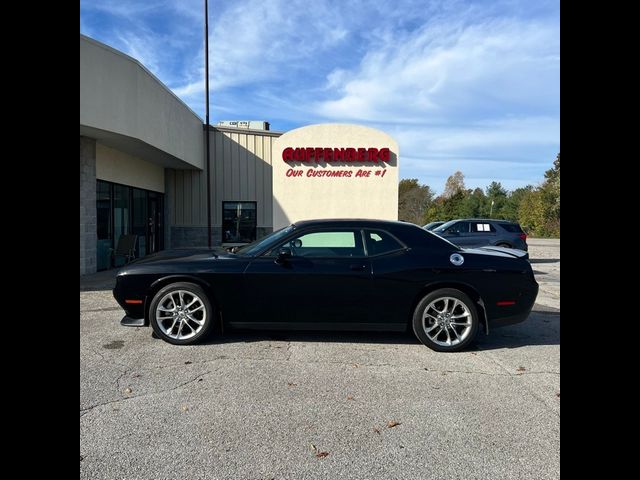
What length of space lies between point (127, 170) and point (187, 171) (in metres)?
4.30

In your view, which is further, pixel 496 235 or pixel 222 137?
pixel 222 137

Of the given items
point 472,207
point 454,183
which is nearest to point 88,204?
point 472,207

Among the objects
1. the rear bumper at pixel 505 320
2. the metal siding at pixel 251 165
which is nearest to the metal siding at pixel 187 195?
the metal siding at pixel 251 165

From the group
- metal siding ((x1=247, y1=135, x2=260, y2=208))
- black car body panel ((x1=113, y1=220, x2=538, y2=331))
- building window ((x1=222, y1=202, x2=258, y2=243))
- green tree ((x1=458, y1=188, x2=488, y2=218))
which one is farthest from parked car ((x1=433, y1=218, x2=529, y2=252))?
green tree ((x1=458, y1=188, x2=488, y2=218))

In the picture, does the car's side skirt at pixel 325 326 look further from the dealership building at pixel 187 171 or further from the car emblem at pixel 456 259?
the dealership building at pixel 187 171

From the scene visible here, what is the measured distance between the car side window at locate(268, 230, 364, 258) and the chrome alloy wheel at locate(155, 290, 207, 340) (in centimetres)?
112

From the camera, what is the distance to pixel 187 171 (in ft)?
57.2

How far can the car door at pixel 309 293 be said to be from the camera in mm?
4641

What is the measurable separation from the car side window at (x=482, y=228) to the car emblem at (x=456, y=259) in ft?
34.5
